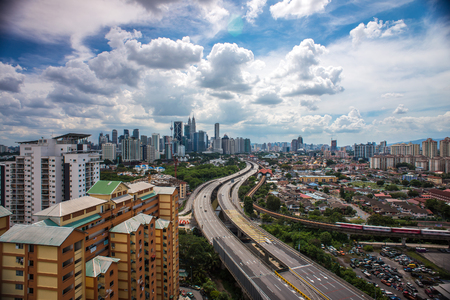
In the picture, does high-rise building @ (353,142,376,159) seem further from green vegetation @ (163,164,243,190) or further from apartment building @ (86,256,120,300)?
apartment building @ (86,256,120,300)

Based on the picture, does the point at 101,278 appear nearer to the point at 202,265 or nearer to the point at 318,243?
the point at 202,265

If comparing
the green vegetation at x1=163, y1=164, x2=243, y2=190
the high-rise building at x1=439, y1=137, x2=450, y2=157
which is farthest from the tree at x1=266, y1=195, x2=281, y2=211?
the high-rise building at x1=439, y1=137, x2=450, y2=157

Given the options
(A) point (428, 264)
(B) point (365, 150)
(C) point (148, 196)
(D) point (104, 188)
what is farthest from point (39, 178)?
(B) point (365, 150)

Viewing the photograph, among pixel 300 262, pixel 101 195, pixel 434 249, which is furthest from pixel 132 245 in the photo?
pixel 434 249

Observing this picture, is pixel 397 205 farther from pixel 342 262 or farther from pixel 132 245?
pixel 132 245

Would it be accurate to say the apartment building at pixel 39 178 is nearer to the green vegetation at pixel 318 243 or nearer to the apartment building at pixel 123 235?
the apartment building at pixel 123 235

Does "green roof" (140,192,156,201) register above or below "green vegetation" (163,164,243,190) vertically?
above
